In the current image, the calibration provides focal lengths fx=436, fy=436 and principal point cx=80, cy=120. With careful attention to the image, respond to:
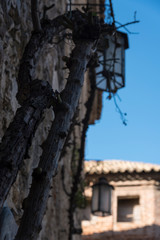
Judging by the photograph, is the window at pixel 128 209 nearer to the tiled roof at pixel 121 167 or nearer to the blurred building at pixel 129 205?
the blurred building at pixel 129 205

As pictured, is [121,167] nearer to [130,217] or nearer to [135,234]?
[130,217]

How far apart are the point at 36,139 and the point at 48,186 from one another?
1538 mm

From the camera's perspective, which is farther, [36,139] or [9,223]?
[36,139]

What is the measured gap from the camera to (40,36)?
238cm

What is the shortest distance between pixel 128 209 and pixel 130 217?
37 centimetres

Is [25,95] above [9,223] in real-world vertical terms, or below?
above

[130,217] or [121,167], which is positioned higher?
[121,167]

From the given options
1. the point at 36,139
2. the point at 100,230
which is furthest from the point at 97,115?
the point at 36,139

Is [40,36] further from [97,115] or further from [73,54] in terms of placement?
[97,115]

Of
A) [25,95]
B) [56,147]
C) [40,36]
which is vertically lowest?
[56,147]

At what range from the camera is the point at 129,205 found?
1530 cm

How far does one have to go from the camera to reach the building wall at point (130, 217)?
1420 centimetres

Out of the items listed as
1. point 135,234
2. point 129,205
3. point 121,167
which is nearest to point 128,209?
point 129,205

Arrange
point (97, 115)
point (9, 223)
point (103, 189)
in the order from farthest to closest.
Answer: point (97, 115) < point (103, 189) < point (9, 223)
